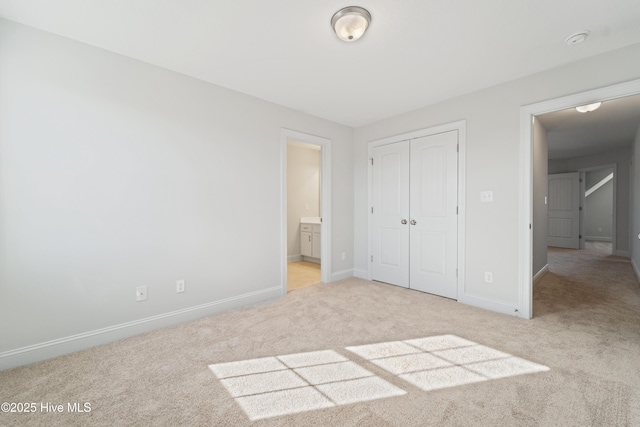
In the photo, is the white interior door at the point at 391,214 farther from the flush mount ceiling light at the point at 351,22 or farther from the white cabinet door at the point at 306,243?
the flush mount ceiling light at the point at 351,22

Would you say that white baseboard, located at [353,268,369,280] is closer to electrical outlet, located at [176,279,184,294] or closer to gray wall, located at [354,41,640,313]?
gray wall, located at [354,41,640,313]

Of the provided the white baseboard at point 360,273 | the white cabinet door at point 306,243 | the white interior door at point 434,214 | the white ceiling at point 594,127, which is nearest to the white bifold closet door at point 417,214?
the white interior door at point 434,214

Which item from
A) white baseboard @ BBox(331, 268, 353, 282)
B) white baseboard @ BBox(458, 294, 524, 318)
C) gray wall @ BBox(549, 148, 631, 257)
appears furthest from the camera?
Answer: gray wall @ BBox(549, 148, 631, 257)

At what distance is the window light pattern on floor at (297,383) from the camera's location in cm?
156

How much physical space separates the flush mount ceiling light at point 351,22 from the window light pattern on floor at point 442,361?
7.87ft

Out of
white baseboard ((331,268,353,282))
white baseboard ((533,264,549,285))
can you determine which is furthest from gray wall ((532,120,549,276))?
white baseboard ((331,268,353,282))

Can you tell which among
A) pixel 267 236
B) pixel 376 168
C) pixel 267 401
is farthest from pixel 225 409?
pixel 376 168

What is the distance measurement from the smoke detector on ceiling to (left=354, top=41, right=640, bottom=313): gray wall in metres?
0.46

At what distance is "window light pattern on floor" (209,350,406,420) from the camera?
5.11 feet

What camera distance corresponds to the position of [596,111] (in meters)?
3.60

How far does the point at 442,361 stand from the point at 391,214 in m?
2.28

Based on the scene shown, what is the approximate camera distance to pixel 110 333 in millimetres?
2285

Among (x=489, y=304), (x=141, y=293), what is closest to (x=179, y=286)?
(x=141, y=293)

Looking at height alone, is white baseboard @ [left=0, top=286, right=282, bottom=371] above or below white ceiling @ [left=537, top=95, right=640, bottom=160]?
below
